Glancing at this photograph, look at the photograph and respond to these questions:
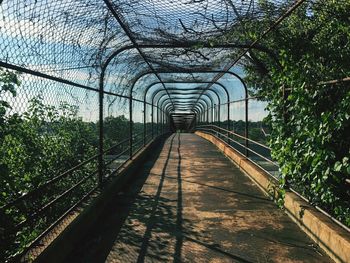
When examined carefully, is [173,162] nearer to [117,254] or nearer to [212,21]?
[212,21]

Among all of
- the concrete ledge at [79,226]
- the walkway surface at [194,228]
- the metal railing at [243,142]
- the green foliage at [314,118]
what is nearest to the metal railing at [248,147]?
the metal railing at [243,142]

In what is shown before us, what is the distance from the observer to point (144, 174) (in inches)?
346

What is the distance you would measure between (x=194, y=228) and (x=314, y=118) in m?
1.87

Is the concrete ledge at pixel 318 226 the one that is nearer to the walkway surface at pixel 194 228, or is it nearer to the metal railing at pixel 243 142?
the walkway surface at pixel 194 228

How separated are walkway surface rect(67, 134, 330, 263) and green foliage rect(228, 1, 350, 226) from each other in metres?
0.60

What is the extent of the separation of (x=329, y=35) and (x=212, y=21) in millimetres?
2535

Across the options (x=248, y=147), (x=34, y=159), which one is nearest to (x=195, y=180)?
(x=248, y=147)

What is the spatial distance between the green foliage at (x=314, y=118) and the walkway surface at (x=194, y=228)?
60 cm

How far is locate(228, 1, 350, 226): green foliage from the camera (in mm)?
3875

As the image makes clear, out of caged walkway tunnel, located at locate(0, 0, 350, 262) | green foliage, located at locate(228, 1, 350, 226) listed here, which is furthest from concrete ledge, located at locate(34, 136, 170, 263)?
green foliage, located at locate(228, 1, 350, 226)

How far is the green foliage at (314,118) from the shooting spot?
388 centimetres

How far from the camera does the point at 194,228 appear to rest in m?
4.68

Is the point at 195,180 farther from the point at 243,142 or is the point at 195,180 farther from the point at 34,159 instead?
the point at 243,142

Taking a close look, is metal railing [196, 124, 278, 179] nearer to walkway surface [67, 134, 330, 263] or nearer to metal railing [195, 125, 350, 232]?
metal railing [195, 125, 350, 232]
